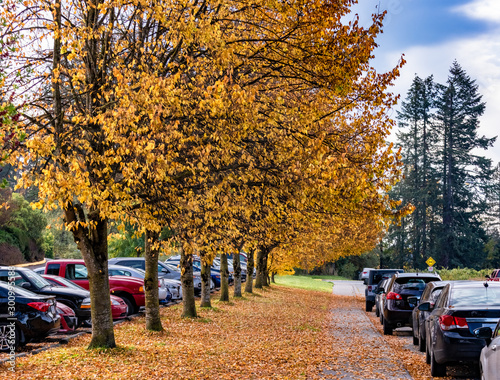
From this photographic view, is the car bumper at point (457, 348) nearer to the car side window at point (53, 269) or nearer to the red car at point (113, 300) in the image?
the red car at point (113, 300)

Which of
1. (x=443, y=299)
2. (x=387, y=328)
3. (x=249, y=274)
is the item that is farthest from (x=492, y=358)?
(x=249, y=274)

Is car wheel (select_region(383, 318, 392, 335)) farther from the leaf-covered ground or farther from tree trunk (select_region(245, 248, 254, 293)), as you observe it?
tree trunk (select_region(245, 248, 254, 293))

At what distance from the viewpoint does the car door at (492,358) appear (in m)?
6.53

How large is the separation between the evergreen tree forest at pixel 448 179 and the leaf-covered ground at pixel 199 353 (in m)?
60.2

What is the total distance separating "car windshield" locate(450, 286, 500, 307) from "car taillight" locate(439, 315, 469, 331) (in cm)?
51

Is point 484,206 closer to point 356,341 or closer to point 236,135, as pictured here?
point 356,341

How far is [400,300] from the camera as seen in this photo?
17.3 metres

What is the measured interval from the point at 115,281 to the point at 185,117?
1057 cm

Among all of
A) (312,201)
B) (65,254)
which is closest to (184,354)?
(312,201)

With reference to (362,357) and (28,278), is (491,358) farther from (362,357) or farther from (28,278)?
(28,278)

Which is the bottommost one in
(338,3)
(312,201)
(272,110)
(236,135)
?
(312,201)

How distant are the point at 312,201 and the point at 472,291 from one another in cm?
379

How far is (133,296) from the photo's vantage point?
65.6 feet

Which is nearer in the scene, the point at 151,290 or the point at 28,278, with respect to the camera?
the point at 28,278
